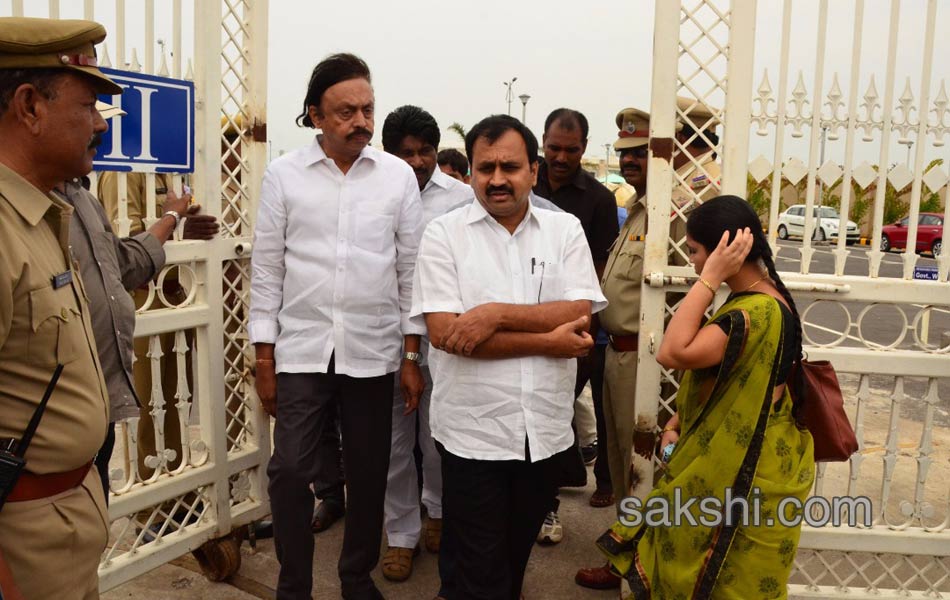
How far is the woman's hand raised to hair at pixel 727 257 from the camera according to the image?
235 centimetres

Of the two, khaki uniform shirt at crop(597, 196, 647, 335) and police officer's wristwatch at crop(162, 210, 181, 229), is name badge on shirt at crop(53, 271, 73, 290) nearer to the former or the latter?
police officer's wristwatch at crop(162, 210, 181, 229)

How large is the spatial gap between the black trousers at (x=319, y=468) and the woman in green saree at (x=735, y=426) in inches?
49.1

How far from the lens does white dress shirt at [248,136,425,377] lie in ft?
9.89

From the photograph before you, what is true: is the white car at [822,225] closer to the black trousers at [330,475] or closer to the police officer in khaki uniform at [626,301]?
the police officer in khaki uniform at [626,301]

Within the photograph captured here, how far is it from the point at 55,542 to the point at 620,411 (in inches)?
97.6

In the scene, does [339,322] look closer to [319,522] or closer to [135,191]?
[135,191]

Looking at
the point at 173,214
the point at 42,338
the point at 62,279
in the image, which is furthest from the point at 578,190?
the point at 42,338

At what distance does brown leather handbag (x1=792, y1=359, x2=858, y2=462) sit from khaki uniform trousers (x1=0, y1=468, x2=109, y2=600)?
6.92 ft

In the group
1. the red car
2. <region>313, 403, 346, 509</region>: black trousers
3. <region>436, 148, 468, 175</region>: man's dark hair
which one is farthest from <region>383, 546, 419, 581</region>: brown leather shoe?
the red car

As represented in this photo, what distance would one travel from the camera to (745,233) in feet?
7.77

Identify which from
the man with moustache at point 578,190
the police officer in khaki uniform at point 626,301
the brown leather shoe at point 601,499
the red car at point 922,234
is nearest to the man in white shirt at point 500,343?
the police officer in khaki uniform at point 626,301

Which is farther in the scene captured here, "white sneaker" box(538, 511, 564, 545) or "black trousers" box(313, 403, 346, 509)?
"black trousers" box(313, 403, 346, 509)

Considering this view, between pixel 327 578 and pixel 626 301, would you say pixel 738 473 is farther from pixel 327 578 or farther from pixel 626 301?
pixel 327 578

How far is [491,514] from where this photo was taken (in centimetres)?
259
